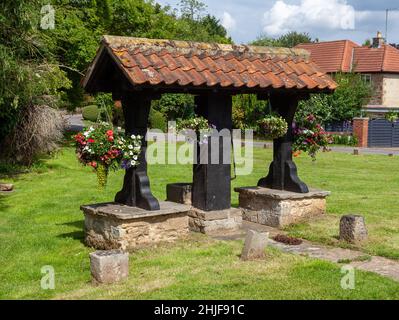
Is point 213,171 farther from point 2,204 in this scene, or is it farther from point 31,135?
point 31,135

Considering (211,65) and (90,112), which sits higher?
(90,112)

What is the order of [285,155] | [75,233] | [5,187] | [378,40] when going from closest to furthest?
1. [75,233]
2. [285,155]
3. [5,187]
4. [378,40]

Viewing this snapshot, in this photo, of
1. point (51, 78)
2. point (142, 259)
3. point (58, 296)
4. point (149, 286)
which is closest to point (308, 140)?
point (142, 259)

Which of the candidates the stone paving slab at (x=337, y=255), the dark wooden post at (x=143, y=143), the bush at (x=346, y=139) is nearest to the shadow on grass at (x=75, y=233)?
the dark wooden post at (x=143, y=143)

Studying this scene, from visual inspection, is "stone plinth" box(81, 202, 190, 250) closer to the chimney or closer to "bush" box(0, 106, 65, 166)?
"bush" box(0, 106, 65, 166)

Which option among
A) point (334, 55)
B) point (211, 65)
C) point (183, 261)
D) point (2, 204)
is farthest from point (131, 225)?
point (334, 55)

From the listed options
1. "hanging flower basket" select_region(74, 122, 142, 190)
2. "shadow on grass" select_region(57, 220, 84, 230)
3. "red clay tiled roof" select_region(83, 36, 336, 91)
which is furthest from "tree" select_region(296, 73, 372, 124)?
"hanging flower basket" select_region(74, 122, 142, 190)

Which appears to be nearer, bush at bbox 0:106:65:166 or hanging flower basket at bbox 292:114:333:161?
hanging flower basket at bbox 292:114:333:161

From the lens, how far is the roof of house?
1716 inches

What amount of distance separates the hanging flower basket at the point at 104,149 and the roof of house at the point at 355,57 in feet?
118

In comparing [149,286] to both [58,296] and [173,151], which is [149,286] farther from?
[173,151]

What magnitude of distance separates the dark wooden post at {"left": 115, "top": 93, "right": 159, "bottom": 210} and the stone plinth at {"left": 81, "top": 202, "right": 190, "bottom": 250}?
17cm

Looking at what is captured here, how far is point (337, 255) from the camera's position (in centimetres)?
844

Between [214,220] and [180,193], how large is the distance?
1151mm
